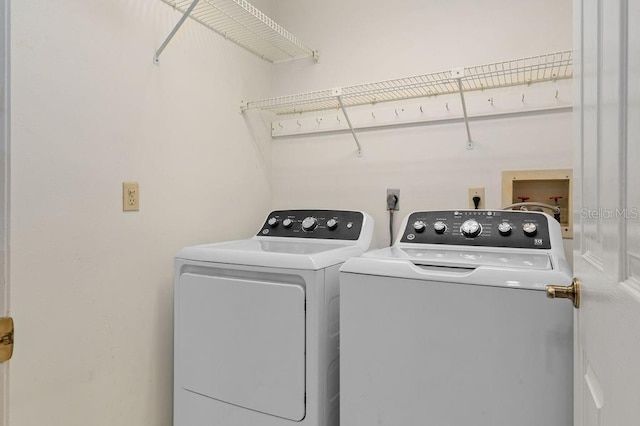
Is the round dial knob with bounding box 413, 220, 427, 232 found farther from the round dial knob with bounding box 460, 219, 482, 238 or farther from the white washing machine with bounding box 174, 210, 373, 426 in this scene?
the white washing machine with bounding box 174, 210, 373, 426

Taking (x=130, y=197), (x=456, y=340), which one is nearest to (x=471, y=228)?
(x=456, y=340)

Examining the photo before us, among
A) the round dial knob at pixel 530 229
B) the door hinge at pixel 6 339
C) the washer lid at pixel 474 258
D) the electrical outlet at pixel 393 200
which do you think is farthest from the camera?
the electrical outlet at pixel 393 200

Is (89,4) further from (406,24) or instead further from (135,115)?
(406,24)

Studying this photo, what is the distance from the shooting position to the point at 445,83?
176cm

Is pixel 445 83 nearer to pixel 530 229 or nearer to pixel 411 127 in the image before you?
pixel 411 127

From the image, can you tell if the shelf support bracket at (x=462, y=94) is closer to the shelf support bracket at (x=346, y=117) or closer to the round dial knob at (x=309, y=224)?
the shelf support bracket at (x=346, y=117)

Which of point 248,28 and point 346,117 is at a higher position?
point 248,28

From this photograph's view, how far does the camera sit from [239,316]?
4.48 feet

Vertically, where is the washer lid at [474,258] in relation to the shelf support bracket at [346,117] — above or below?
below

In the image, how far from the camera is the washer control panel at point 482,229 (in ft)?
4.57

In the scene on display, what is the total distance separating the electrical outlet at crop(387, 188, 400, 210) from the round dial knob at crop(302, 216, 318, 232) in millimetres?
437

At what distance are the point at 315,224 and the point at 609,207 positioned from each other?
1.42 m

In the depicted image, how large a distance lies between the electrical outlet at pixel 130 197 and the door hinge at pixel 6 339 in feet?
2.29

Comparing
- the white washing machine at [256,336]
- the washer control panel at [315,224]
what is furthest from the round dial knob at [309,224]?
the white washing machine at [256,336]
